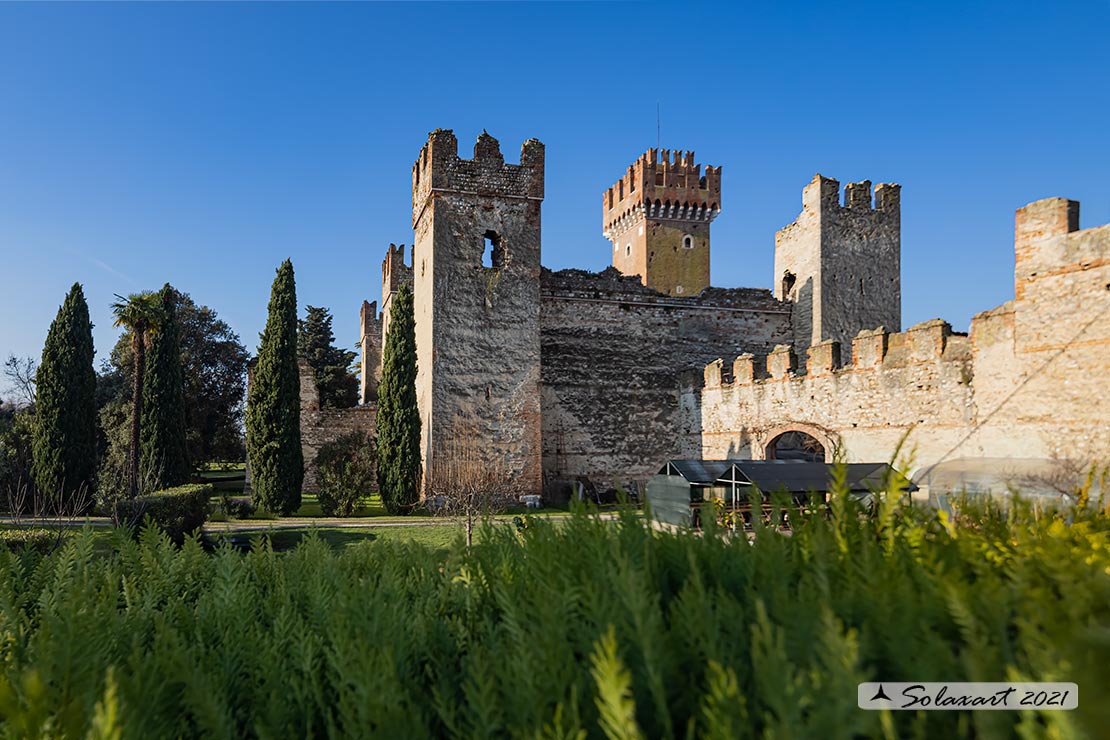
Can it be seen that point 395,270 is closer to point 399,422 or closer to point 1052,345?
point 399,422

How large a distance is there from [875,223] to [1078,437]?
13.9 m

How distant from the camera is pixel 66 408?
24.3 meters

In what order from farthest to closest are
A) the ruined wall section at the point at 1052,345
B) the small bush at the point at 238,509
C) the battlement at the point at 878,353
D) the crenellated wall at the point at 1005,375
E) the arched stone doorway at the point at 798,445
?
the small bush at the point at 238,509
the arched stone doorway at the point at 798,445
the battlement at the point at 878,353
the crenellated wall at the point at 1005,375
the ruined wall section at the point at 1052,345

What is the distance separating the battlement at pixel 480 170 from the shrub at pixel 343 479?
8558 millimetres

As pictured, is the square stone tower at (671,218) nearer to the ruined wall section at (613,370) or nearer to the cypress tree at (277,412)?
the ruined wall section at (613,370)

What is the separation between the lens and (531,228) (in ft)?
73.6

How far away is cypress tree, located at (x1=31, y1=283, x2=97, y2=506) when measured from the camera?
78.2 feet

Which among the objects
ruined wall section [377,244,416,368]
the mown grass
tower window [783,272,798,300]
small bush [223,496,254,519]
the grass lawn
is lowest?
small bush [223,496,254,519]

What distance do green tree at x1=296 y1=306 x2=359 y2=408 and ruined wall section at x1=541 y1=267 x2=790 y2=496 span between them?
18.9 m

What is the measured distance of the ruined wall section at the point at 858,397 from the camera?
13.5 metres

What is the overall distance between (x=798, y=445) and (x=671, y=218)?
691 inches

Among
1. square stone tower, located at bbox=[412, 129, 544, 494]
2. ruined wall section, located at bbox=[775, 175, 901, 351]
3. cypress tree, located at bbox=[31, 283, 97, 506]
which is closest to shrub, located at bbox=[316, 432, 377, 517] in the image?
square stone tower, located at bbox=[412, 129, 544, 494]

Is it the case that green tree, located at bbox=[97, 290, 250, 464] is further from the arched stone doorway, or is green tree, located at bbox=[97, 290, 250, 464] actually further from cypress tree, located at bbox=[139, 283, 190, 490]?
the arched stone doorway

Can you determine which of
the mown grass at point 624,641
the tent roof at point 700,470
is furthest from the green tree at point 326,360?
the mown grass at point 624,641
